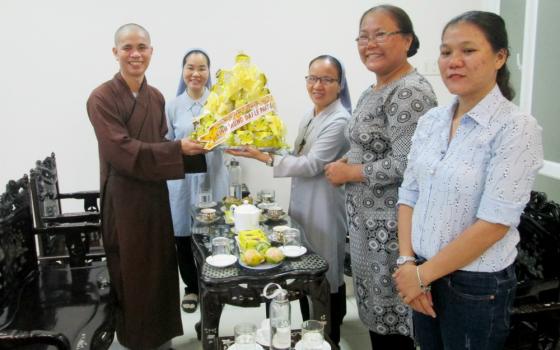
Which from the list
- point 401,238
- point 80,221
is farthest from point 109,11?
point 401,238

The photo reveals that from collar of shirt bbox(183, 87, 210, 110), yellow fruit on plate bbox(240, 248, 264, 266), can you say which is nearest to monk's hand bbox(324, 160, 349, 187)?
yellow fruit on plate bbox(240, 248, 264, 266)

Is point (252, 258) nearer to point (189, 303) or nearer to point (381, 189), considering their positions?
point (381, 189)

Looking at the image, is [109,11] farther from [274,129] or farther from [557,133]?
[557,133]

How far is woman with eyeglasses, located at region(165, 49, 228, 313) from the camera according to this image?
247 cm

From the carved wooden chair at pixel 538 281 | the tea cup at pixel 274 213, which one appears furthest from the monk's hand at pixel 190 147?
the carved wooden chair at pixel 538 281

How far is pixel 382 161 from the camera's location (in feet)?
5.01

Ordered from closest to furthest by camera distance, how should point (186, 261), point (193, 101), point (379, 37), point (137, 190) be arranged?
point (379, 37) < point (137, 190) < point (193, 101) < point (186, 261)

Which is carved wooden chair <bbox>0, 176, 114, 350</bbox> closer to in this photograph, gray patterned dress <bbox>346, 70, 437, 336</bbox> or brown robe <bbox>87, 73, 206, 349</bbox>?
brown robe <bbox>87, 73, 206, 349</bbox>

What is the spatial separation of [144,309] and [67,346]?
2.18 feet

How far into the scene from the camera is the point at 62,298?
66.6 inches

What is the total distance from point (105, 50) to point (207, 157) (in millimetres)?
1074

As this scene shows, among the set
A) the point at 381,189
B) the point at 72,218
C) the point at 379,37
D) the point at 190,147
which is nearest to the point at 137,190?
the point at 190,147

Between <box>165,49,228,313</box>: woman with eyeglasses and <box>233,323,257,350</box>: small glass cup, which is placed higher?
<box>165,49,228,313</box>: woman with eyeglasses

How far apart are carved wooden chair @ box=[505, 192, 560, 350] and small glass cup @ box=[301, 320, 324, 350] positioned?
60cm
